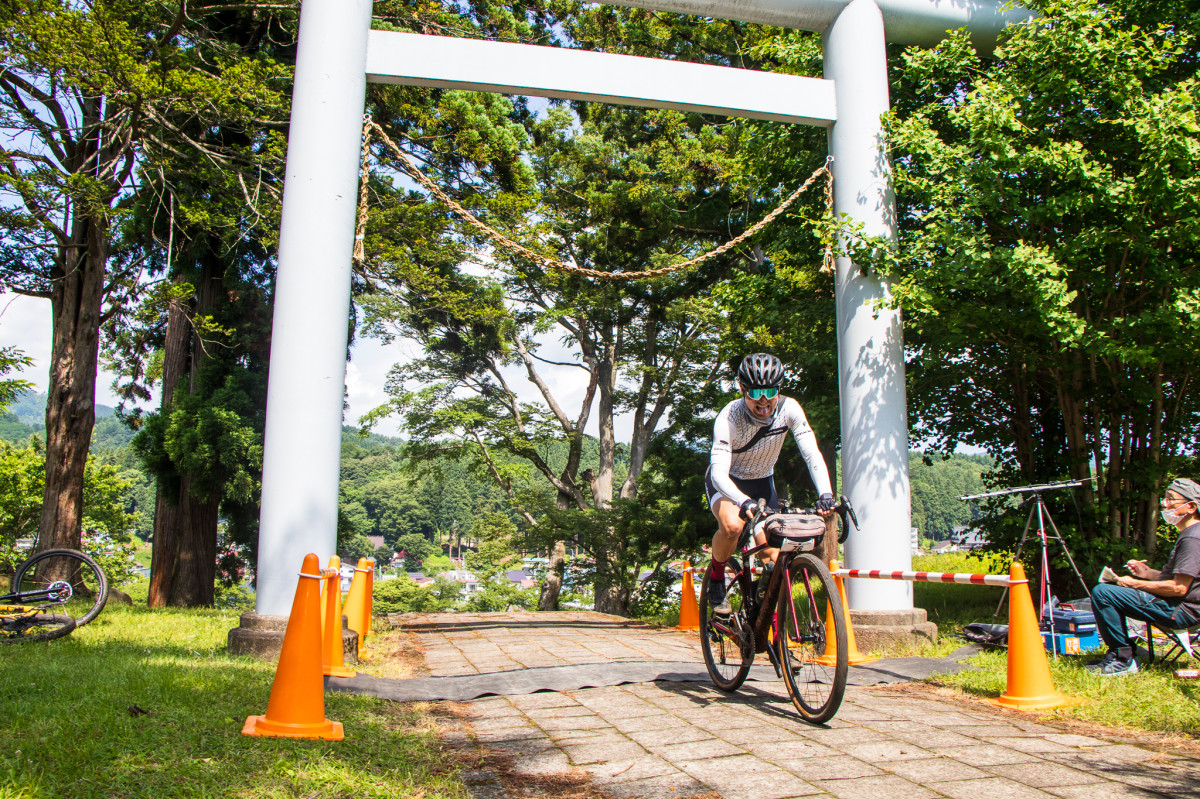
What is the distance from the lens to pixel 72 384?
35.8 feet

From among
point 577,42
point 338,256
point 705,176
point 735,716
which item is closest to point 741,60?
point 705,176

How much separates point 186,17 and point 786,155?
27.1ft

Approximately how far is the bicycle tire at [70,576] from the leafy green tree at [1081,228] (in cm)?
751

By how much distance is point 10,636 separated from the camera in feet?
19.8

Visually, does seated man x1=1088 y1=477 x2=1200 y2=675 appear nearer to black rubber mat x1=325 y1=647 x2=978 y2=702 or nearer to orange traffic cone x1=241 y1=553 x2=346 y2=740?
black rubber mat x1=325 y1=647 x2=978 y2=702

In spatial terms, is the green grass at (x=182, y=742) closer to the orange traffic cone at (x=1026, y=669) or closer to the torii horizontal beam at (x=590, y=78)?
the orange traffic cone at (x=1026, y=669)

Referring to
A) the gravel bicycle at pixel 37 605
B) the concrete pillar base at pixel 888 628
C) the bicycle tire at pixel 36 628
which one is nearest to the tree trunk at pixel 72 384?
the gravel bicycle at pixel 37 605

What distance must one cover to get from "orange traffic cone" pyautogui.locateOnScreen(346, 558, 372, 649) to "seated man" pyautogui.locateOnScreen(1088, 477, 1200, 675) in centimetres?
532

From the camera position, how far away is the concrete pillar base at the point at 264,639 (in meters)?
5.84

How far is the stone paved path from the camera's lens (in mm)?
2924

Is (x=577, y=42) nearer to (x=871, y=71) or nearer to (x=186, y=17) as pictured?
(x=186, y=17)

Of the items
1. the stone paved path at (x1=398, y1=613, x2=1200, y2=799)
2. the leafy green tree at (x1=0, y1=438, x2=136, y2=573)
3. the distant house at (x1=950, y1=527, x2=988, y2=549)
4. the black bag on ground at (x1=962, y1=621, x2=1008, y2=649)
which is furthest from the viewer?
the leafy green tree at (x1=0, y1=438, x2=136, y2=573)

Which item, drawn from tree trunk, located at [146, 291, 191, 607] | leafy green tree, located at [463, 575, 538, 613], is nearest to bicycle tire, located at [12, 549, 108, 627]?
tree trunk, located at [146, 291, 191, 607]

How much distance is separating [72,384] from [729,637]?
10.2 meters
